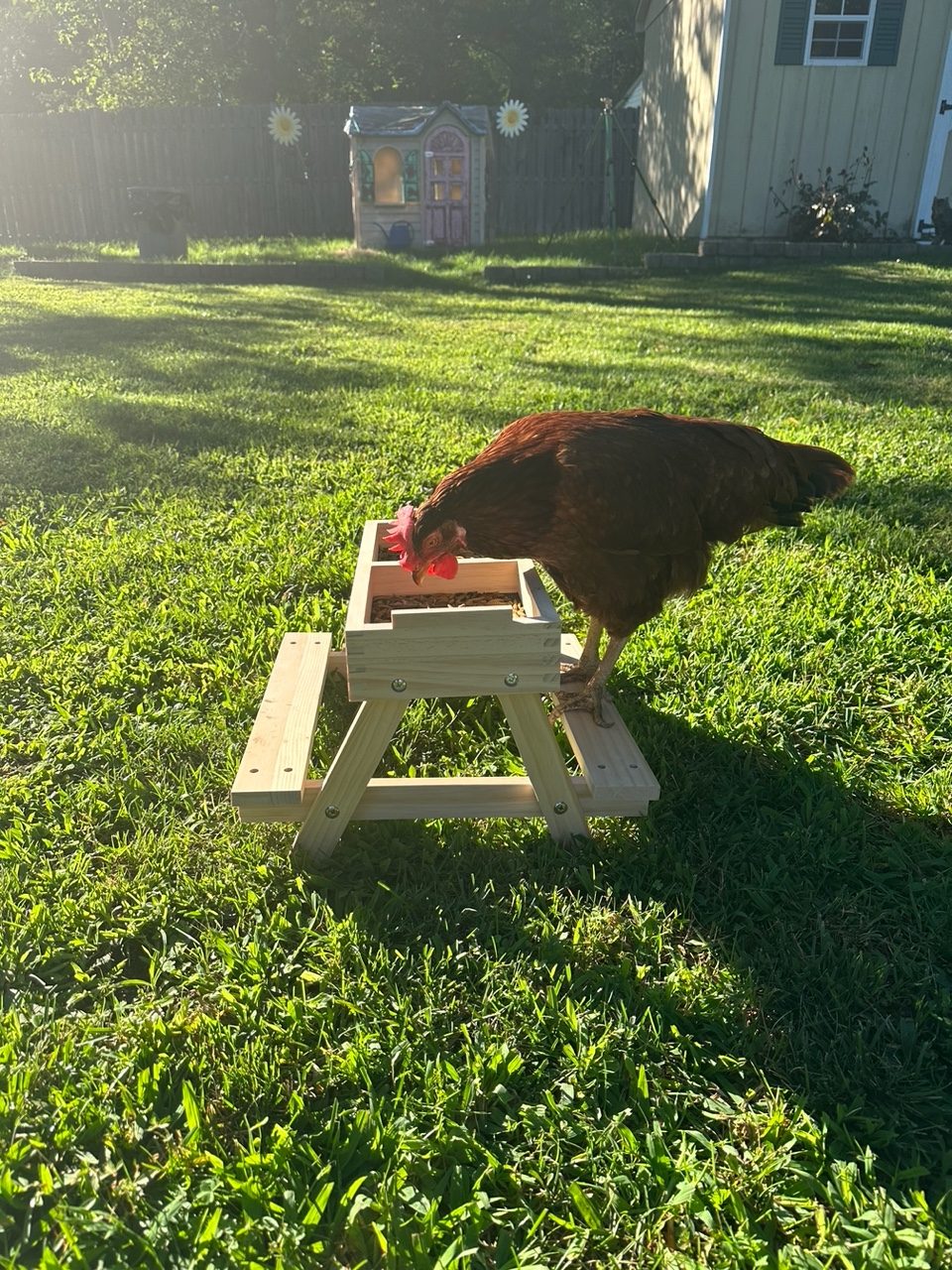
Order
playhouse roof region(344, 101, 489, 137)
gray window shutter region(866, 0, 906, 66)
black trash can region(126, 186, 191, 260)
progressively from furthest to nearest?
playhouse roof region(344, 101, 489, 137)
black trash can region(126, 186, 191, 260)
gray window shutter region(866, 0, 906, 66)

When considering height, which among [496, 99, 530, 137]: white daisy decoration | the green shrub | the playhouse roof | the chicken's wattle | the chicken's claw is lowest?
the chicken's claw

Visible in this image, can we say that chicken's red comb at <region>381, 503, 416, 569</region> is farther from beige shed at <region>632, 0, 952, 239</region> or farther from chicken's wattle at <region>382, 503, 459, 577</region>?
beige shed at <region>632, 0, 952, 239</region>

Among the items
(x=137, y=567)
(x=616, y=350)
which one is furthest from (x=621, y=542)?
(x=616, y=350)

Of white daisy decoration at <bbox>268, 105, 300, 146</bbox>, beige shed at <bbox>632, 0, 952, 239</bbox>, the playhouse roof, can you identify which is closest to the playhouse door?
the playhouse roof

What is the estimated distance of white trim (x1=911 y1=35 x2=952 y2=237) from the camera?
12000mm

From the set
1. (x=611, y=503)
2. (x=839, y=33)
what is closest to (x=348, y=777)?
(x=611, y=503)

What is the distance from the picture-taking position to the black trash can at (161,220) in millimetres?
13367

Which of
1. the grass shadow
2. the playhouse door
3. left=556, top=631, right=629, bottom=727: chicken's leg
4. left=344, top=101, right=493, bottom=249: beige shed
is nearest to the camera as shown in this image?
the grass shadow

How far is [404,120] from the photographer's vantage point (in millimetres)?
13711

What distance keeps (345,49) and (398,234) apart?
14299 mm

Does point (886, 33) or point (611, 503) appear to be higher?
point (886, 33)

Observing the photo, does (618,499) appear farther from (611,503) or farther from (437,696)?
(437,696)

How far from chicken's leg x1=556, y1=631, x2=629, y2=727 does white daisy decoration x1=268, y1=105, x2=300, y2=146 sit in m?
17.0

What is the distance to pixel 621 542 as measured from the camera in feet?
7.61
